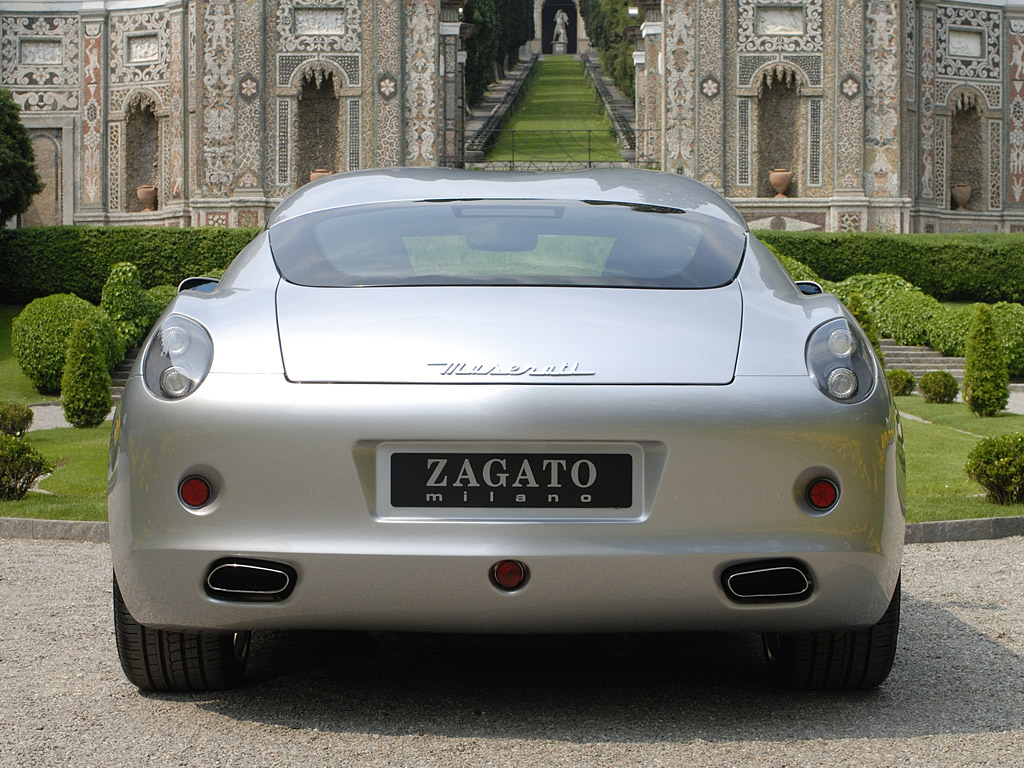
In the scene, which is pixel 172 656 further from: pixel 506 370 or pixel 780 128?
pixel 780 128

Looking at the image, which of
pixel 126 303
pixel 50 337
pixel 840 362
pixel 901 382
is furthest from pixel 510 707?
pixel 126 303

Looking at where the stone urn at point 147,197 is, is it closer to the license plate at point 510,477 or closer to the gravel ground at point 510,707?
the gravel ground at point 510,707

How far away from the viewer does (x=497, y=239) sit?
3.49 metres

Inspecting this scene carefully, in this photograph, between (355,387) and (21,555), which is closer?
(355,387)

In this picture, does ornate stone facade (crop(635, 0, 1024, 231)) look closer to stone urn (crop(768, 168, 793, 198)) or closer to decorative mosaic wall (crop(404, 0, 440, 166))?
stone urn (crop(768, 168, 793, 198))

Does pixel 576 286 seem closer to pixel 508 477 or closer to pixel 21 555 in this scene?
pixel 508 477

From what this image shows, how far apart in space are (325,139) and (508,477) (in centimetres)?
3641

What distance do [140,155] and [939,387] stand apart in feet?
99.4

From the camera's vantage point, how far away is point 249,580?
2.89m

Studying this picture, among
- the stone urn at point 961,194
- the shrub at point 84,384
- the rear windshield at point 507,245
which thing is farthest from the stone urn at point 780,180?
the rear windshield at point 507,245

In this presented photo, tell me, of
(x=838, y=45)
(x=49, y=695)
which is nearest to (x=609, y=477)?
(x=49, y=695)

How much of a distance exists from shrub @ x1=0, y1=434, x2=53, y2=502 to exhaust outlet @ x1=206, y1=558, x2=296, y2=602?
568cm

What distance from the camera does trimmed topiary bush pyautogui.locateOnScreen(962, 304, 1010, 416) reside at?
50.1 feet

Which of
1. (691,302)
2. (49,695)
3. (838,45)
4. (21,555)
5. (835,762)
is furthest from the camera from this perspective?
(838,45)
